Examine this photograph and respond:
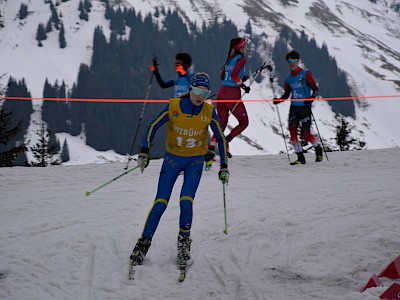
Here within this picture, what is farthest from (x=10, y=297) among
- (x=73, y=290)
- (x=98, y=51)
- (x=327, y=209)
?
(x=98, y=51)

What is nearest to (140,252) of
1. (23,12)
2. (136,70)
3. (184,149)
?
(184,149)

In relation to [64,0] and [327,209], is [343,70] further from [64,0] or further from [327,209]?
[327,209]

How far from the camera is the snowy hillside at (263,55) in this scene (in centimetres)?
11244

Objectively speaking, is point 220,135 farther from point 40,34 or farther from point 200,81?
point 40,34

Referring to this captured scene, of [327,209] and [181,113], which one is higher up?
[181,113]

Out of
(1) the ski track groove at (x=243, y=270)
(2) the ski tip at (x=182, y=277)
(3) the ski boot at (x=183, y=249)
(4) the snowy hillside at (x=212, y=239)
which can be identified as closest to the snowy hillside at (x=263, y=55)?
(4) the snowy hillside at (x=212, y=239)

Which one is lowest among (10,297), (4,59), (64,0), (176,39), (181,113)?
(10,297)

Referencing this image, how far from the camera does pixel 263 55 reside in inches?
6048

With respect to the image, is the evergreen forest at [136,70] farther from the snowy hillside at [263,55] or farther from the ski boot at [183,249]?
the ski boot at [183,249]

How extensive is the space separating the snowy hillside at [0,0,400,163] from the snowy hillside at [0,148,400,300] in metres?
79.5

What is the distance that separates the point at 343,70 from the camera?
15425 cm

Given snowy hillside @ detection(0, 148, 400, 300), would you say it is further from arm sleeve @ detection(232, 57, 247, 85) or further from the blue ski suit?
arm sleeve @ detection(232, 57, 247, 85)

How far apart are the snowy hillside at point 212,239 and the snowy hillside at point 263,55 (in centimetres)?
7950

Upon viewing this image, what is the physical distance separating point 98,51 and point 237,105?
125349 mm
